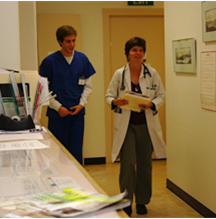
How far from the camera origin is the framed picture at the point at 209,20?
10.6 ft

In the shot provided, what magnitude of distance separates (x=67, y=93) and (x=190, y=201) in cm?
151

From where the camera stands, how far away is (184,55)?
3924 millimetres

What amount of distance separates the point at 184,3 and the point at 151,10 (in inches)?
77.1

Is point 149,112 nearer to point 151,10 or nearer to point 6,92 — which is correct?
point 6,92

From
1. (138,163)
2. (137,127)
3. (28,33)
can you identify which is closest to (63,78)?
(28,33)

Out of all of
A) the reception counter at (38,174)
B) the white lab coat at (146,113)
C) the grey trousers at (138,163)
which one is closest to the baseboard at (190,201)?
the grey trousers at (138,163)

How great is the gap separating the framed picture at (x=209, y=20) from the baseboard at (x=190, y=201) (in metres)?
1.40

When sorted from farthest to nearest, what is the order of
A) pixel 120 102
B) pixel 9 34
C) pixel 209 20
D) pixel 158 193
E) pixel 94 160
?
1. pixel 94 160
2. pixel 158 193
3. pixel 120 102
4. pixel 209 20
5. pixel 9 34

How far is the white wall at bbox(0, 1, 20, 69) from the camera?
3.09 meters

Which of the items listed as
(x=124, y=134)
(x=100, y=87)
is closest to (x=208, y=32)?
(x=124, y=134)

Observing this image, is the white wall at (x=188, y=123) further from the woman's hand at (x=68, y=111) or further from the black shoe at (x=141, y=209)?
the woman's hand at (x=68, y=111)

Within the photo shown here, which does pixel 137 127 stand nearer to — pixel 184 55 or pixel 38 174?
pixel 184 55

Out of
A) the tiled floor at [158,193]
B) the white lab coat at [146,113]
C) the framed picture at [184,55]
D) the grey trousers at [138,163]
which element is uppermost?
the framed picture at [184,55]

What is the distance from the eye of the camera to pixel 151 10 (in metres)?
5.87
